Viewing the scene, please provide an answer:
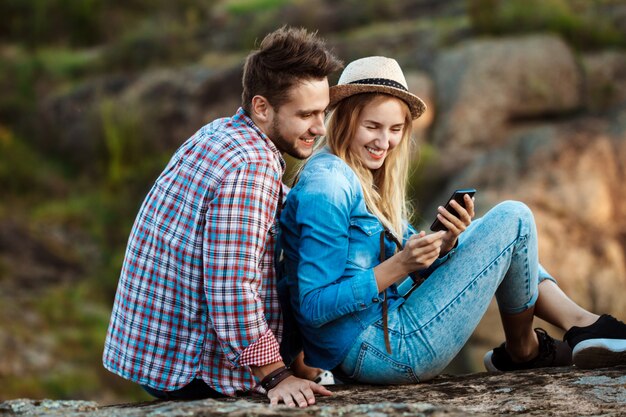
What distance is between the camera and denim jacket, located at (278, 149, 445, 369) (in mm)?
2805

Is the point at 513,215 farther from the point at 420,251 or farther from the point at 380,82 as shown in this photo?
the point at 380,82

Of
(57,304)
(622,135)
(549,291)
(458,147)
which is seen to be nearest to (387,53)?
(458,147)

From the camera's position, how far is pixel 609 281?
7.53 m

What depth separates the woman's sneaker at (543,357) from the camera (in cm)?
330

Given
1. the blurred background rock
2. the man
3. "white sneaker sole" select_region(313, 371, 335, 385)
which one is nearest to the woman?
the man

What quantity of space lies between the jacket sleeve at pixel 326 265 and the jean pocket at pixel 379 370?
0.20 metres

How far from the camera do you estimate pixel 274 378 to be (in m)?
2.74

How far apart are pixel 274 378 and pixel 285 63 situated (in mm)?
999

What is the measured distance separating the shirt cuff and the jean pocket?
33 centimetres

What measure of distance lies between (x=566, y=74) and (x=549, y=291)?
628 cm

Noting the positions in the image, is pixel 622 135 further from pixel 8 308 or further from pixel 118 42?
pixel 118 42

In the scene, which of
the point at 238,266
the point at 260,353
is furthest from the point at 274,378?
the point at 238,266

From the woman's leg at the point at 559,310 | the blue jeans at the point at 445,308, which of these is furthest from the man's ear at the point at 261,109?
the woman's leg at the point at 559,310

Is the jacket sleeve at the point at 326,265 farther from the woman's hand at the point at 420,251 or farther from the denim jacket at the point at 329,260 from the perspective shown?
the woman's hand at the point at 420,251
